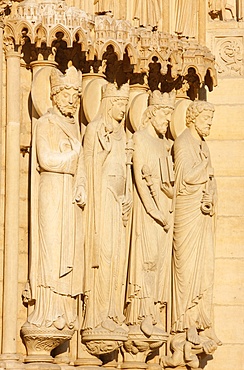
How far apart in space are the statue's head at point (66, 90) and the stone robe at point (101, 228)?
0.45m

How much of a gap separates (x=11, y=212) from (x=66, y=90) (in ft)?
3.74

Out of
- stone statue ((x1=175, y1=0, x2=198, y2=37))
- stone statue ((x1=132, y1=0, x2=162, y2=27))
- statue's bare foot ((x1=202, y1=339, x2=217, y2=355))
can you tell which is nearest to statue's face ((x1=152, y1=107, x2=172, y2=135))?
stone statue ((x1=132, y1=0, x2=162, y2=27))

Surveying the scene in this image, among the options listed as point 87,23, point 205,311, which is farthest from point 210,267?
point 87,23

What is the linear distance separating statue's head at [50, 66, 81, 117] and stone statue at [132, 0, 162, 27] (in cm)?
163

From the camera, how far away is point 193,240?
18328 mm

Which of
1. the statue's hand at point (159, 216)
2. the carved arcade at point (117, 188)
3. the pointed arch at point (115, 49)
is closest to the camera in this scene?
the carved arcade at point (117, 188)

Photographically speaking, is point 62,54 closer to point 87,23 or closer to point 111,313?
point 87,23

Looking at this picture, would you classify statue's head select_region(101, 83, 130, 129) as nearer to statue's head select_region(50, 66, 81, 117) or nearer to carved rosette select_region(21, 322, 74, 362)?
statue's head select_region(50, 66, 81, 117)

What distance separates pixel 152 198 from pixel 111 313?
1202 mm

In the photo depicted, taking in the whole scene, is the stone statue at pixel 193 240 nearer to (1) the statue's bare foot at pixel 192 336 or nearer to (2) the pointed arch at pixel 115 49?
(1) the statue's bare foot at pixel 192 336

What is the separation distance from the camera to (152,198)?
1778cm

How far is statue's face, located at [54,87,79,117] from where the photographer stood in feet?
55.1

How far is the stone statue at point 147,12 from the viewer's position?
18297 millimetres

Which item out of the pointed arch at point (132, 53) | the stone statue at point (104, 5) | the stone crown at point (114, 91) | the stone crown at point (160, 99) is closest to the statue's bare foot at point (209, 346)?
the stone crown at point (160, 99)
